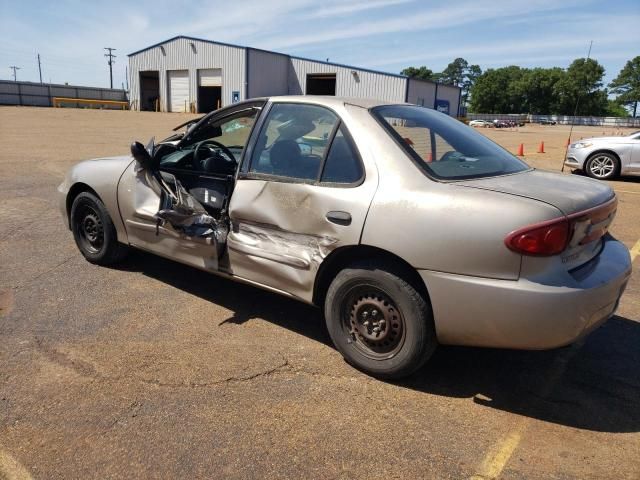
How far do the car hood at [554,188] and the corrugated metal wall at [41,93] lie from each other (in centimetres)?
5607

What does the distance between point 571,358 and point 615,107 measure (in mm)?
130908

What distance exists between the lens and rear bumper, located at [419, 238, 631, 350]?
253 cm

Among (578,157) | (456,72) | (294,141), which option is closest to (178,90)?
(578,157)

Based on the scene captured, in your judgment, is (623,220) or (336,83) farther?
(336,83)

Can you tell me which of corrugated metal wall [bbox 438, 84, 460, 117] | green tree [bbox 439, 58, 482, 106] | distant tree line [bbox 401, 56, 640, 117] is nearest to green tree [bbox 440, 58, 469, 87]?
green tree [bbox 439, 58, 482, 106]

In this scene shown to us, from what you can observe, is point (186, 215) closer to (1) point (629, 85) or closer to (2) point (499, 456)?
(2) point (499, 456)

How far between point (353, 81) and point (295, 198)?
3940 cm

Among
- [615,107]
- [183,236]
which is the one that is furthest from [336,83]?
[615,107]

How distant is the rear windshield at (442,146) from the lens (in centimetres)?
309

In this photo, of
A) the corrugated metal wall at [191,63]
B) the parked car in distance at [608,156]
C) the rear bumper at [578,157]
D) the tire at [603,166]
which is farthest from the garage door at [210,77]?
the tire at [603,166]

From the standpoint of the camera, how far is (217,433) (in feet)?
8.46

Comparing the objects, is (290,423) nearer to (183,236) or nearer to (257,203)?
(257,203)

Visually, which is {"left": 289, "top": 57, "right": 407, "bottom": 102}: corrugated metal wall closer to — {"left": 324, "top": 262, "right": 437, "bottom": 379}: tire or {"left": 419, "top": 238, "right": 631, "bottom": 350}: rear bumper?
{"left": 324, "top": 262, "right": 437, "bottom": 379}: tire

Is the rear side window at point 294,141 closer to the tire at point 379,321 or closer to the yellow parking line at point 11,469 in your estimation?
the tire at point 379,321
